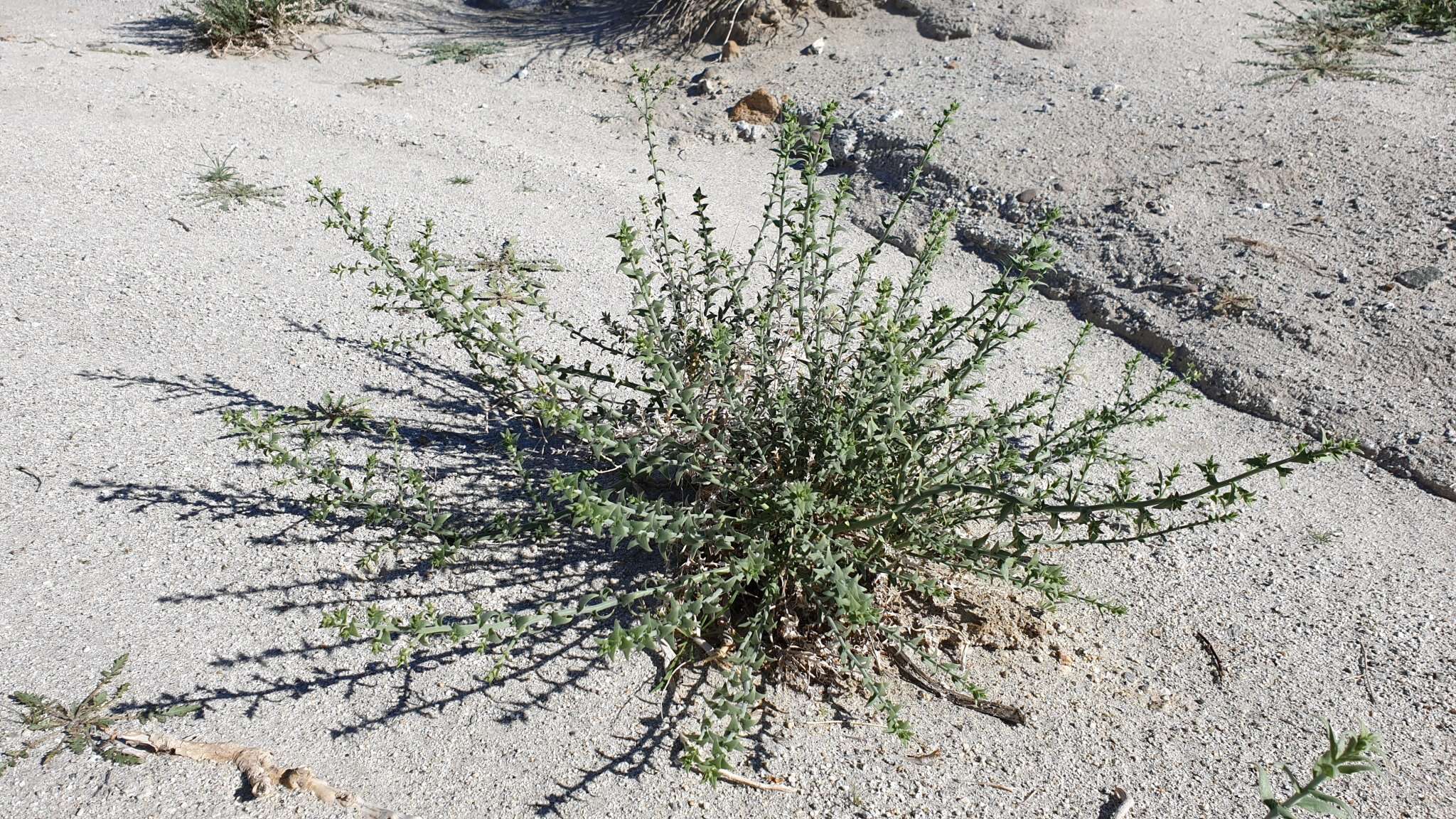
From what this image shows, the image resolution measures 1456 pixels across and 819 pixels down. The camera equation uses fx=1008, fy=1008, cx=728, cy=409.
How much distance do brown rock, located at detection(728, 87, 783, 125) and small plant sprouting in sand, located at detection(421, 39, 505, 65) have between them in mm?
1959

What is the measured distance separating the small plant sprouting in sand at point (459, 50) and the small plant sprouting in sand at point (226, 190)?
2.34 m

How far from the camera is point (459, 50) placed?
666 centimetres

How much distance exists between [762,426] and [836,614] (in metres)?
0.50

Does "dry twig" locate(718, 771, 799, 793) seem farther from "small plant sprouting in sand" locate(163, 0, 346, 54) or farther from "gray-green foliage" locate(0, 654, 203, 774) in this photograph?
"small plant sprouting in sand" locate(163, 0, 346, 54)

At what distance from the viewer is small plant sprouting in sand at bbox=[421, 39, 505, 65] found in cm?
659

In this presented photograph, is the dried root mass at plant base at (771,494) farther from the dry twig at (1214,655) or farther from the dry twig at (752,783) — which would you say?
the dry twig at (1214,655)

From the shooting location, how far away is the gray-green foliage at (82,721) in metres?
2.03

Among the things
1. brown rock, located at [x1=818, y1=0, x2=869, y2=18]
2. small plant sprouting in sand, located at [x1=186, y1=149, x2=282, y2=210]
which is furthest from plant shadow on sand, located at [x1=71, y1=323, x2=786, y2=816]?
brown rock, located at [x1=818, y1=0, x2=869, y2=18]

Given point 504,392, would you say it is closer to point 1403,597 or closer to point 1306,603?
point 1306,603

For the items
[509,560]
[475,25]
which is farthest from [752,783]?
[475,25]

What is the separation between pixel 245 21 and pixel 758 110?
3.37 metres

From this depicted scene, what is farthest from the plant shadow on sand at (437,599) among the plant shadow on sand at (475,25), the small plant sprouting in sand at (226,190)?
the plant shadow on sand at (475,25)

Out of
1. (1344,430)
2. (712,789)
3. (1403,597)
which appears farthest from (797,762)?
(1344,430)

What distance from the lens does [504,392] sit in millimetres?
2844
